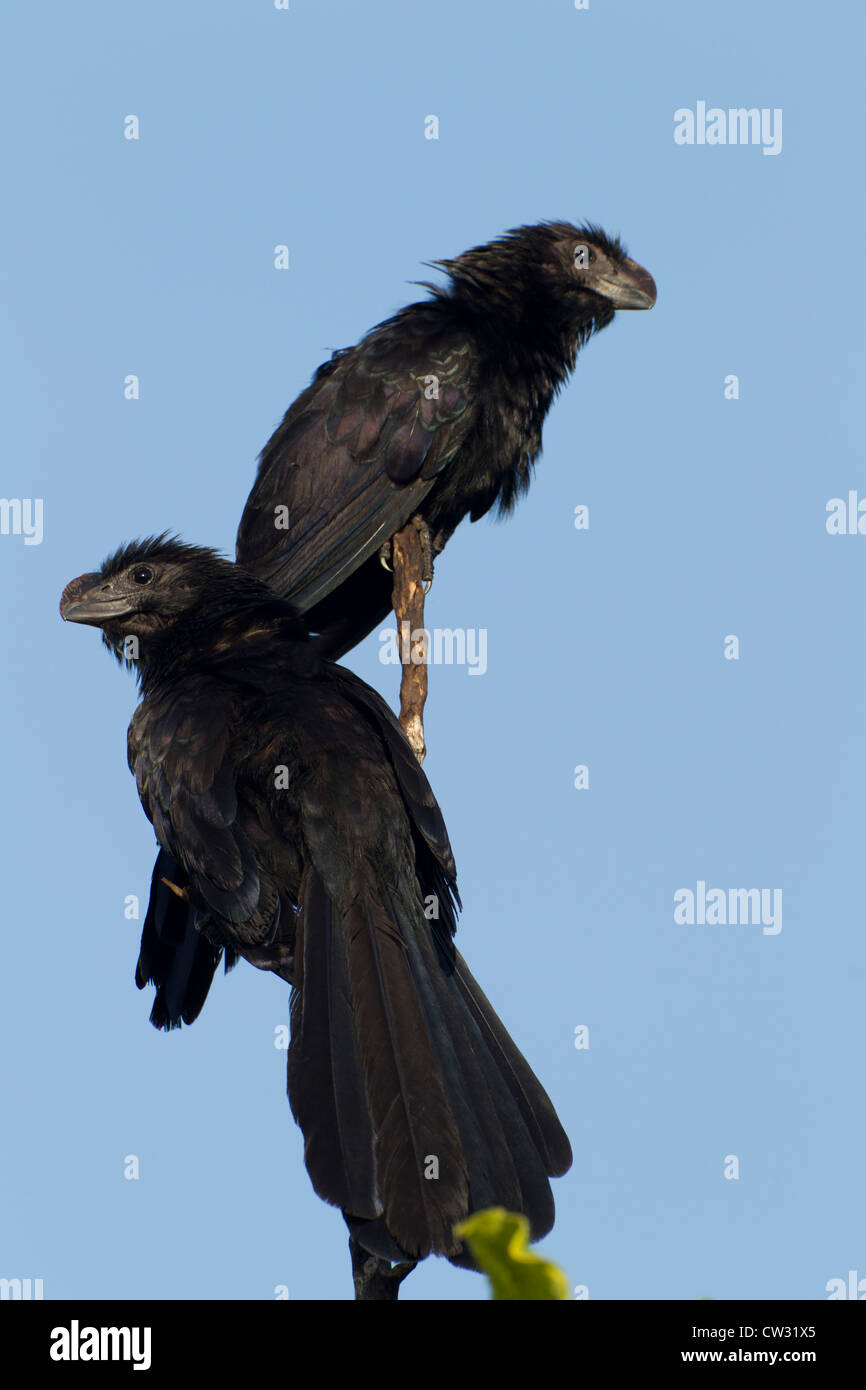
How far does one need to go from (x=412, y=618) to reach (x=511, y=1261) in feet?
18.3

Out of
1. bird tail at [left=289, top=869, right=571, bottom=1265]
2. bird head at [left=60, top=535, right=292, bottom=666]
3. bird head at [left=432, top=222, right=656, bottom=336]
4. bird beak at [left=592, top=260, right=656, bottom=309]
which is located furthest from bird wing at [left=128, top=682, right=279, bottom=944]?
bird beak at [left=592, top=260, right=656, bottom=309]

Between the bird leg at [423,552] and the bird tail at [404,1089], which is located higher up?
the bird leg at [423,552]

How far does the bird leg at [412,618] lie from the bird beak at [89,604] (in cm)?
117

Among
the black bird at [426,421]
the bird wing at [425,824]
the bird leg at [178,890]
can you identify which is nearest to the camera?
the bird wing at [425,824]

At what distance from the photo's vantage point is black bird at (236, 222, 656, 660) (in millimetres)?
7289

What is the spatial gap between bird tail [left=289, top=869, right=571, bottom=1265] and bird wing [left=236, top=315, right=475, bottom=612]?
2683 mm

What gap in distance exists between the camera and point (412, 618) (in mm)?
6602

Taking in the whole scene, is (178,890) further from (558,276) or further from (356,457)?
(558,276)

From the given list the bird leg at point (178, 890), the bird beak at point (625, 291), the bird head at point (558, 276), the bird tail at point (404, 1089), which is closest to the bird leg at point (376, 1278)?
the bird tail at point (404, 1089)

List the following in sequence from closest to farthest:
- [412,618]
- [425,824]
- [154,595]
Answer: [425,824] < [154,595] < [412,618]

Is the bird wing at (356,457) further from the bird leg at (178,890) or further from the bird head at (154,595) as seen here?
the bird leg at (178,890)

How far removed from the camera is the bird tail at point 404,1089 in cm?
377

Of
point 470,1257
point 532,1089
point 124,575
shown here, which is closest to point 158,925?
point 124,575

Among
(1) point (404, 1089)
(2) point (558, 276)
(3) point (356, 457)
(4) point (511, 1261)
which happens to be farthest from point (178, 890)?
(4) point (511, 1261)
